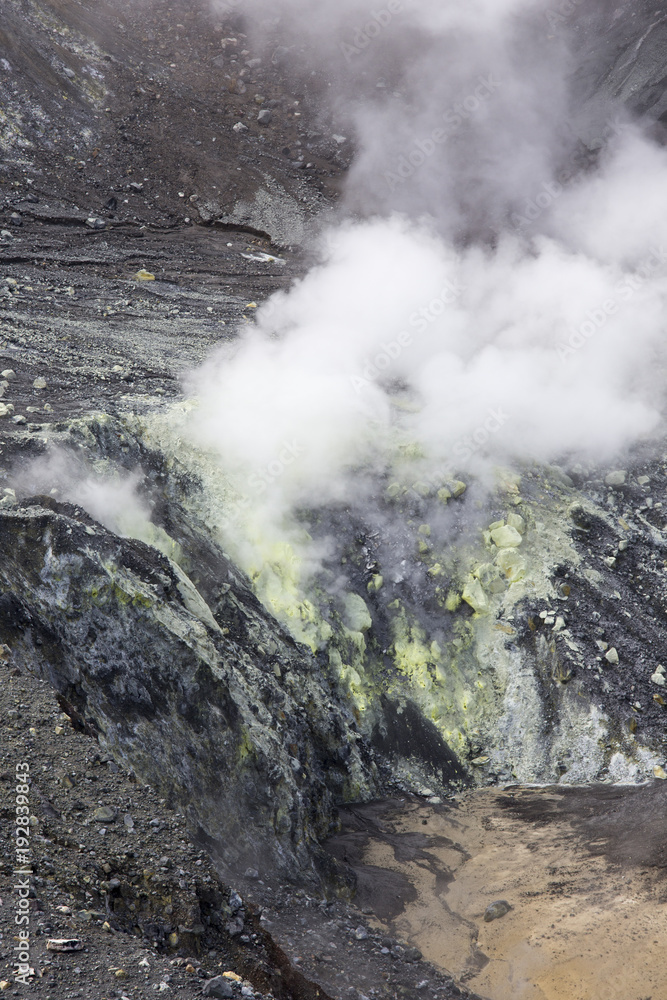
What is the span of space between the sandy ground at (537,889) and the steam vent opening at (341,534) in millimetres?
33

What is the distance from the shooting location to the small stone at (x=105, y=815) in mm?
5148

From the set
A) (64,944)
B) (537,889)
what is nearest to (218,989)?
(64,944)

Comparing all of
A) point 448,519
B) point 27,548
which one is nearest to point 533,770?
point 448,519

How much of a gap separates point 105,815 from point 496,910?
12.2ft

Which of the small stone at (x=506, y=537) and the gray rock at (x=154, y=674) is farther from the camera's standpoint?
the small stone at (x=506, y=537)

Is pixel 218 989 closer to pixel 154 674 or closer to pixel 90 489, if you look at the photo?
pixel 154 674

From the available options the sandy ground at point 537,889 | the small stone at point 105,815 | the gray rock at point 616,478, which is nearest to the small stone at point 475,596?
the sandy ground at point 537,889

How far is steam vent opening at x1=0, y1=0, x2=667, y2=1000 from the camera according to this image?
5582 millimetres

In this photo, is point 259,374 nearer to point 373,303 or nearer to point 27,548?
point 373,303

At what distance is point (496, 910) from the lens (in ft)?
21.2

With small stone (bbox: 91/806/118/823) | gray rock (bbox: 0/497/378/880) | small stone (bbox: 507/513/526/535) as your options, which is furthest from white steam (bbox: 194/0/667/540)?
small stone (bbox: 91/806/118/823)

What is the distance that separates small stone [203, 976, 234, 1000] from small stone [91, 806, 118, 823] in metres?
1.40

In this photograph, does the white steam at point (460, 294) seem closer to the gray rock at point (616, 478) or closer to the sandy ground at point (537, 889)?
the gray rock at point (616, 478)

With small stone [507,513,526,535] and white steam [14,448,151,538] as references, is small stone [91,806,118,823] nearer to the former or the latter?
white steam [14,448,151,538]
